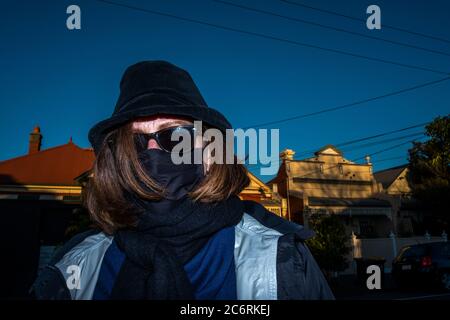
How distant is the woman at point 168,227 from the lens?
61.5 inches

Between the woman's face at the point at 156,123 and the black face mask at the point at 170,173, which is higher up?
the woman's face at the point at 156,123

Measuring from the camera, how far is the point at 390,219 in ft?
84.9

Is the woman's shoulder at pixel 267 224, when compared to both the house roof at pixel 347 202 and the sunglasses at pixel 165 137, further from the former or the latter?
the house roof at pixel 347 202

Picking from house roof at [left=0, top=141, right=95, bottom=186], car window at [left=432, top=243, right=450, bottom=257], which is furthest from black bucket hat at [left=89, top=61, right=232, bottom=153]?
house roof at [left=0, top=141, right=95, bottom=186]

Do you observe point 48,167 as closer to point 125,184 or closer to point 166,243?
point 125,184

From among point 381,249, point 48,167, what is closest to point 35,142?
point 48,167

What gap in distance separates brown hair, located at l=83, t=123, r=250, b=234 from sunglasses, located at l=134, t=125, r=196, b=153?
0.04 metres

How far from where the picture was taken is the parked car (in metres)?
10.4

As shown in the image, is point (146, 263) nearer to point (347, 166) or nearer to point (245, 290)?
point (245, 290)

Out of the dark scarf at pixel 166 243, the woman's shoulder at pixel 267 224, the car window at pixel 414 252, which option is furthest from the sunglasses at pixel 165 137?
the car window at pixel 414 252

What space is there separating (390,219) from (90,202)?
27.8 m

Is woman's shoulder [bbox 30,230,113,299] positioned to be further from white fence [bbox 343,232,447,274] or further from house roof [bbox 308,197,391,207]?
house roof [bbox 308,197,391,207]

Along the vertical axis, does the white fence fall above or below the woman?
below

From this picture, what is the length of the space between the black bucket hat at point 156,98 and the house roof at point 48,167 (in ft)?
54.4
